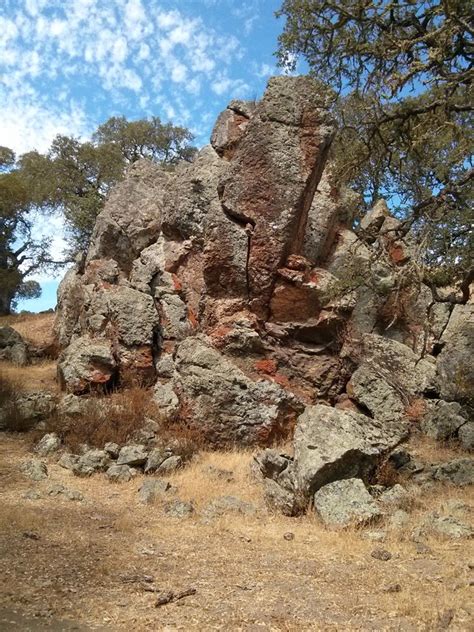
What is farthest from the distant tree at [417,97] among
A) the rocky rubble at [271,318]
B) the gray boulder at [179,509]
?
the gray boulder at [179,509]

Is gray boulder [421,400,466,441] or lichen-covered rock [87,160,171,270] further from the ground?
lichen-covered rock [87,160,171,270]

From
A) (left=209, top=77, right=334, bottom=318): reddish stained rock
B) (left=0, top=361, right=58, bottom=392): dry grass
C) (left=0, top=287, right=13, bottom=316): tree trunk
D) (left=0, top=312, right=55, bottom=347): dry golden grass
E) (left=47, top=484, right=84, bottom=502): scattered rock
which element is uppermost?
(left=209, top=77, right=334, bottom=318): reddish stained rock

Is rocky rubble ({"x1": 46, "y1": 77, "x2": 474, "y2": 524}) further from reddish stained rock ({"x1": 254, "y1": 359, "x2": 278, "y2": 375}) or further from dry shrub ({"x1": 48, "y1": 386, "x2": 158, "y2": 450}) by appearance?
dry shrub ({"x1": 48, "y1": 386, "x2": 158, "y2": 450})

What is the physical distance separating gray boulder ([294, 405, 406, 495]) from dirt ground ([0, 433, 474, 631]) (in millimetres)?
678

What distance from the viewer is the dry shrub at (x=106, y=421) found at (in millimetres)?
11266

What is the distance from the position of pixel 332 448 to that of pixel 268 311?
17.6 ft

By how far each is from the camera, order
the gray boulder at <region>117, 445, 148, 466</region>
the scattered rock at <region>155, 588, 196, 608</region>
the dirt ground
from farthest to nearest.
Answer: the gray boulder at <region>117, 445, 148, 466</region> → the scattered rock at <region>155, 588, 196, 608</region> → the dirt ground

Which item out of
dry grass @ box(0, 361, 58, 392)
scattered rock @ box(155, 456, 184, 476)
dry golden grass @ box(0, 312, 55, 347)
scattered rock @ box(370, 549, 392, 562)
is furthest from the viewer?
dry golden grass @ box(0, 312, 55, 347)

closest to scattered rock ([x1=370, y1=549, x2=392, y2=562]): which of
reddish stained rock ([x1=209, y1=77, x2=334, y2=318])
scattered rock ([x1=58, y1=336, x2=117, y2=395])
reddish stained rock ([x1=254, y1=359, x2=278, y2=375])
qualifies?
reddish stained rock ([x1=254, y1=359, x2=278, y2=375])

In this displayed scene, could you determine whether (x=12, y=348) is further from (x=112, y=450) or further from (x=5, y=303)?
(x=5, y=303)

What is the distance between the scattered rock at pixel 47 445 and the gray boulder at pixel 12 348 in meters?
7.21

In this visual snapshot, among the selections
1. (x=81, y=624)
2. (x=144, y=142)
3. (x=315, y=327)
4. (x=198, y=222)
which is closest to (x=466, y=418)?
(x=315, y=327)

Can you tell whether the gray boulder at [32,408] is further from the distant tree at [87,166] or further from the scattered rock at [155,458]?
the distant tree at [87,166]

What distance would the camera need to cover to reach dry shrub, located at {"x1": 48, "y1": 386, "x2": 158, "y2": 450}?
37.0 ft
